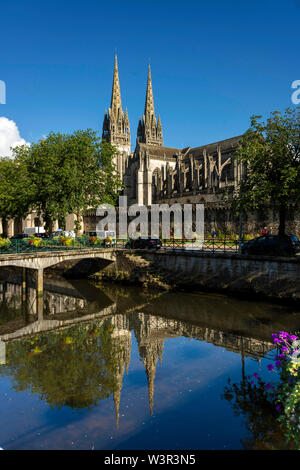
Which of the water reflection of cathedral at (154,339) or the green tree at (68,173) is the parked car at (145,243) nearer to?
the green tree at (68,173)

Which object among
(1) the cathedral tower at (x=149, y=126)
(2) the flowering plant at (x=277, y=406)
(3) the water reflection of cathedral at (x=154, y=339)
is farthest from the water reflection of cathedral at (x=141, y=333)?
(1) the cathedral tower at (x=149, y=126)

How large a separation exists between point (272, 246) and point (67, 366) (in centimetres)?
1549

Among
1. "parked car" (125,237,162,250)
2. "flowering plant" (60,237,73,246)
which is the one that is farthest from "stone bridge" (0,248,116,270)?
"parked car" (125,237,162,250)

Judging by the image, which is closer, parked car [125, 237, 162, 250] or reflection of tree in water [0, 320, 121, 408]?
reflection of tree in water [0, 320, 121, 408]

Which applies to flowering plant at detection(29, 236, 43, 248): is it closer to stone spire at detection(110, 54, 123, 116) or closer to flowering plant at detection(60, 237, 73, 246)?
flowering plant at detection(60, 237, 73, 246)

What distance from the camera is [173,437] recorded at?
25.2ft

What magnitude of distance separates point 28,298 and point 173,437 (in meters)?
17.8

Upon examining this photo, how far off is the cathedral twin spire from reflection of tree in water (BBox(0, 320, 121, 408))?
98170 millimetres

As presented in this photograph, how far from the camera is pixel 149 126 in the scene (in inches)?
4235

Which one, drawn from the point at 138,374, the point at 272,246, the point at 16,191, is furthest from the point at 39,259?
the point at 272,246

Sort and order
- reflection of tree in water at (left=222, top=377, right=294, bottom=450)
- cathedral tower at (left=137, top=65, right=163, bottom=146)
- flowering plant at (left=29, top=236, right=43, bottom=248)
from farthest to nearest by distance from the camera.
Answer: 1. cathedral tower at (left=137, top=65, right=163, bottom=146)
2. flowering plant at (left=29, top=236, right=43, bottom=248)
3. reflection of tree in water at (left=222, top=377, right=294, bottom=450)

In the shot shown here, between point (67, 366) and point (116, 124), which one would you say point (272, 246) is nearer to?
point (67, 366)

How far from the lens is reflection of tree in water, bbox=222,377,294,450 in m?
7.26
